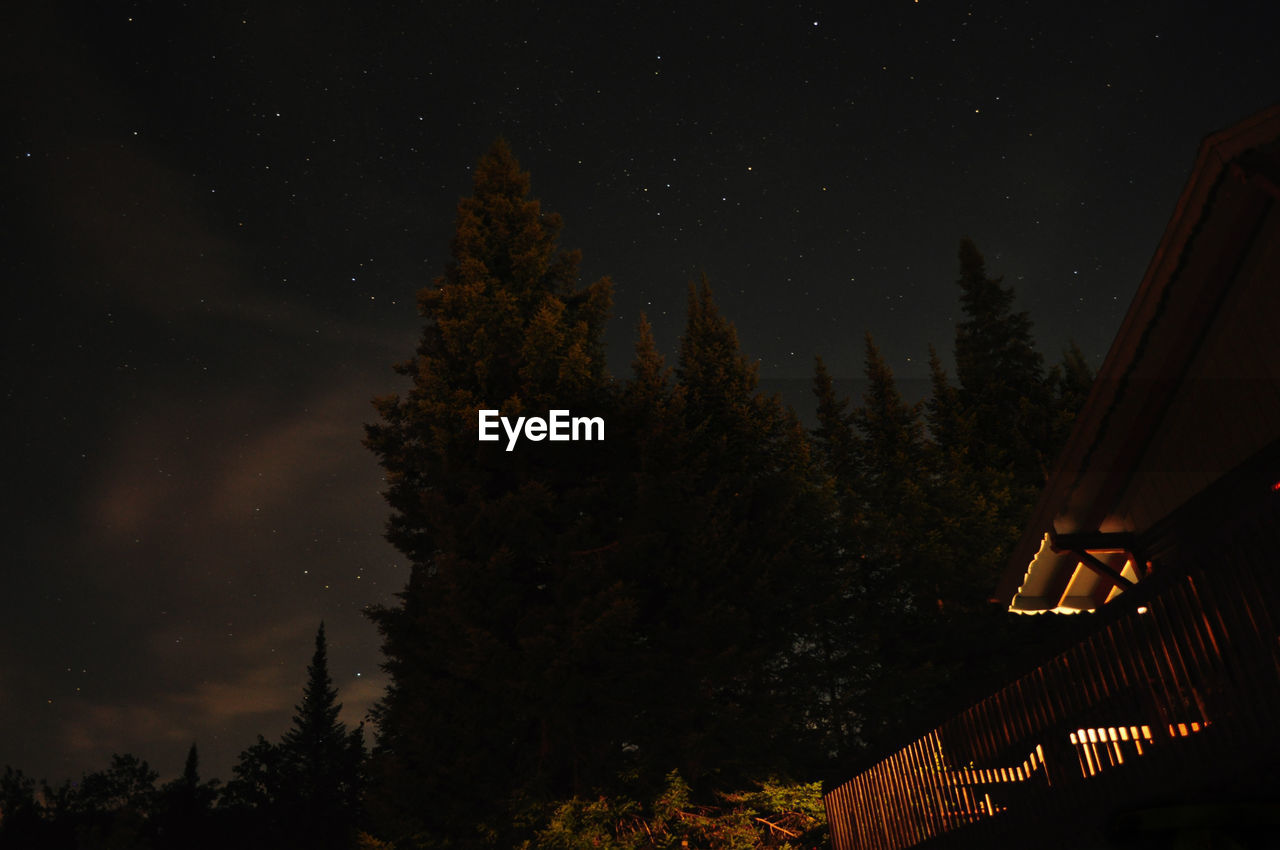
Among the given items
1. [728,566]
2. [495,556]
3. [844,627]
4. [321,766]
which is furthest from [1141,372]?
[321,766]

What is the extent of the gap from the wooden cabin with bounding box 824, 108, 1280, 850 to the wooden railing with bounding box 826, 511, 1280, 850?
1 centimetres

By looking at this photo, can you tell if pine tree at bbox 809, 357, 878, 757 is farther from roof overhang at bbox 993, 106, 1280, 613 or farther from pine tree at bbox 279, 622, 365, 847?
pine tree at bbox 279, 622, 365, 847

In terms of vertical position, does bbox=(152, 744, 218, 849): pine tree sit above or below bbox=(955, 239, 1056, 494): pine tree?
below

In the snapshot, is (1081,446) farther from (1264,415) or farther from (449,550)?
(449,550)

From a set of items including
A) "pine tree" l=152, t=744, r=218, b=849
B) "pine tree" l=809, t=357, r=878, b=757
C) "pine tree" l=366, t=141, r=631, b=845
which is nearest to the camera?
"pine tree" l=366, t=141, r=631, b=845

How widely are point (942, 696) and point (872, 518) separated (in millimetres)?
5913

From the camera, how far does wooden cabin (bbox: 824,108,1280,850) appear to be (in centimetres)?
460

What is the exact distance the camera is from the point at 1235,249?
7480 millimetres

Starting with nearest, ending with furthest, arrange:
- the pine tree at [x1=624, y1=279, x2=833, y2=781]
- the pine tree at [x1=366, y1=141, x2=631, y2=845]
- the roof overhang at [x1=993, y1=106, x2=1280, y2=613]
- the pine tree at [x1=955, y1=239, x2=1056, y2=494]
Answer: the roof overhang at [x1=993, y1=106, x2=1280, y2=613] → the pine tree at [x1=366, y1=141, x2=631, y2=845] → the pine tree at [x1=624, y1=279, x2=833, y2=781] → the pine tree at [x1=955, y1=239, x2=1056, y2=494]

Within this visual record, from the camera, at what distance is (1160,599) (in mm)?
5223

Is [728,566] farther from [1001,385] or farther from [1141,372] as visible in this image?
[1001,385]

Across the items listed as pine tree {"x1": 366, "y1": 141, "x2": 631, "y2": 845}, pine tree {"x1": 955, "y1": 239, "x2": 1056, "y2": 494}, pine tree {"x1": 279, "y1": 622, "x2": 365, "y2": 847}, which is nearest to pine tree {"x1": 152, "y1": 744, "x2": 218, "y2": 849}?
pine tree {"x1": 279, "y1": 622, "x2": 365, "y2": 847}

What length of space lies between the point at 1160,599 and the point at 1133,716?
0.82 metres

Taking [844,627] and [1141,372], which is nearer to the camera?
[1141,372]
